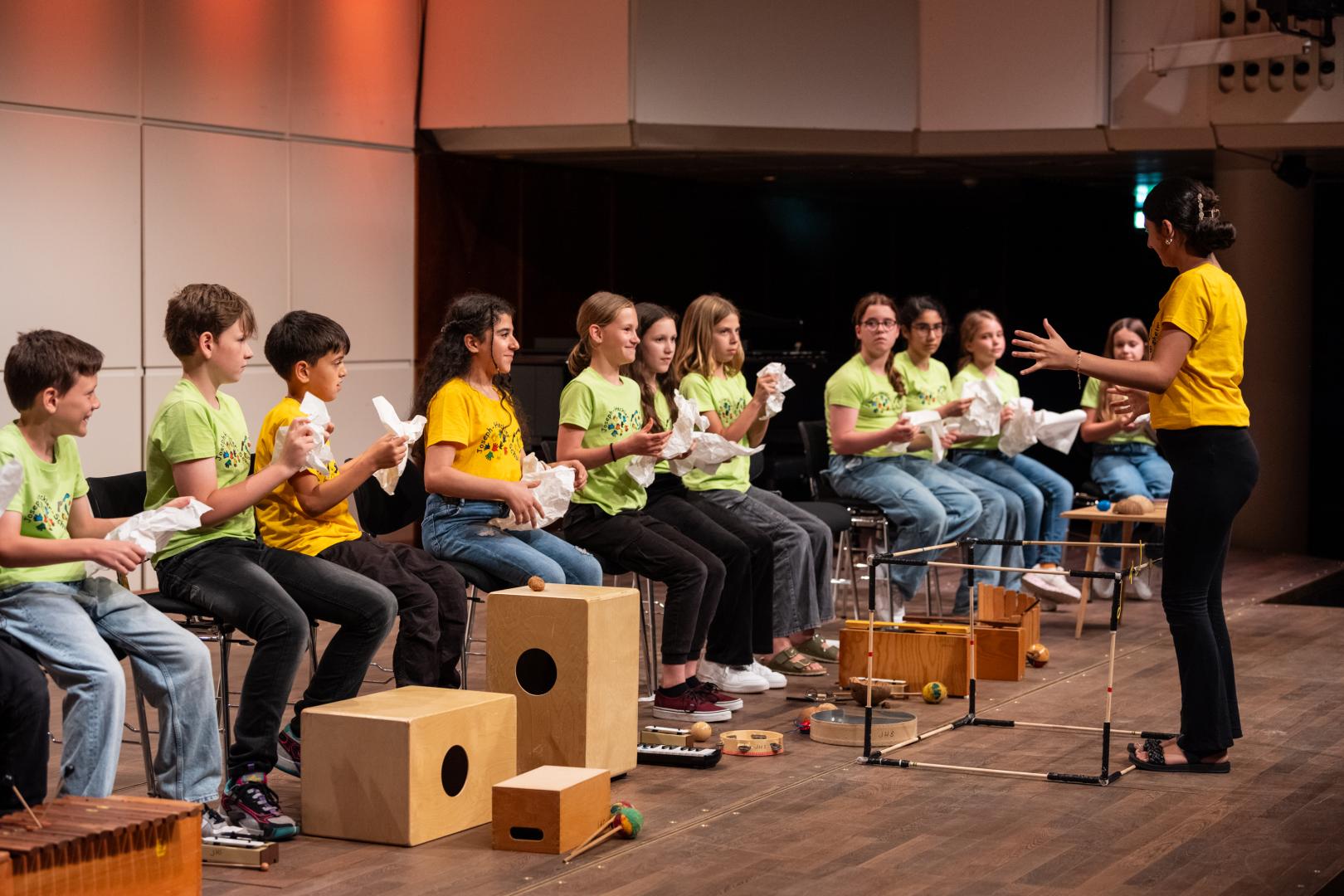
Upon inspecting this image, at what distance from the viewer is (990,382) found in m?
7.33

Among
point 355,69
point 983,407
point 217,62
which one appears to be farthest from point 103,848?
→ point 355,69

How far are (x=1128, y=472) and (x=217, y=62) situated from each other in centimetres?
464

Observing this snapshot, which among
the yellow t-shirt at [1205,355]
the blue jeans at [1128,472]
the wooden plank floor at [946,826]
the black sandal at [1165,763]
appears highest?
the yellow t-shirt at [1205,355]

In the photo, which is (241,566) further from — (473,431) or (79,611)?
(473,431)

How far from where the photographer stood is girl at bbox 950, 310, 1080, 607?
7375 millimetres

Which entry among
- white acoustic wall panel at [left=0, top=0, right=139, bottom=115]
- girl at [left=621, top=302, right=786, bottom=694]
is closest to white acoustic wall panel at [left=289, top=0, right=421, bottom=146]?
white acoustic wall panel at [left=0, top=0, right=139, bottom=115]

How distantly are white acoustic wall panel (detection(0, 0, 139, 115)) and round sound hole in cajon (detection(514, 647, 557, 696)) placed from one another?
12.9ft

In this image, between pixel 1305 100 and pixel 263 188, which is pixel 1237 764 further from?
pixel 263 188

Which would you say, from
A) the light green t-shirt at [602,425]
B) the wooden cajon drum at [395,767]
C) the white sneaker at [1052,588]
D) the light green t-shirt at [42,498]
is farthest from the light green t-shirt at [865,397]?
the light green t-shirt at [42,498]

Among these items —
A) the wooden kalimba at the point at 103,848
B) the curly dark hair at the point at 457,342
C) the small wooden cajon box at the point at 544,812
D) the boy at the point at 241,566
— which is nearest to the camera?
the wooden kalimba at the point at 103,848

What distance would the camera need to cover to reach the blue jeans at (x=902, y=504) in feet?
21.8

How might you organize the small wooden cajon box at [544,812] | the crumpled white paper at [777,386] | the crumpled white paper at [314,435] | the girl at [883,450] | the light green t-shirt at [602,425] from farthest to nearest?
the girl at [883,450], the crumpled white paper at [777,386], the light green t-shirt at [602,425], the crumpled white paper at [314,435], the small wooden cajon box at [544,812]

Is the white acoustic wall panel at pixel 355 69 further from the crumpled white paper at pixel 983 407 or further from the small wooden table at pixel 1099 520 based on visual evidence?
the small wooden table at pixel 1099 520

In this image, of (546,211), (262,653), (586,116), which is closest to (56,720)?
(262,653)
